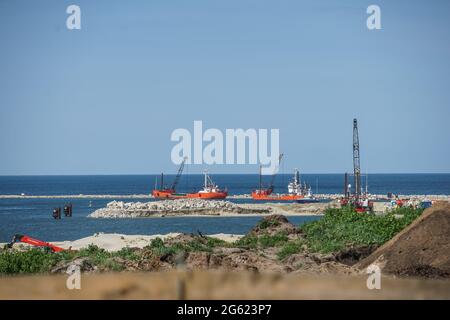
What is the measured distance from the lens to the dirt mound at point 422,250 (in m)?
19.2

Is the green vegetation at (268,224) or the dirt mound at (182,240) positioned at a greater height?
the green vegetation at (268,224)

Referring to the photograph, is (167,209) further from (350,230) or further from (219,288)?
(219,288)

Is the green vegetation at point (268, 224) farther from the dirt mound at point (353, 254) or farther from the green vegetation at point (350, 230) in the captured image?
the dirt mound at point (353, 254)

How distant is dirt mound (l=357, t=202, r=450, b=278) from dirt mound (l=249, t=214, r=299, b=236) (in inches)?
410

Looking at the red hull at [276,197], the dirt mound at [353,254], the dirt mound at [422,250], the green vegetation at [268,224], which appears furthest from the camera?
the red hull at [276,197]

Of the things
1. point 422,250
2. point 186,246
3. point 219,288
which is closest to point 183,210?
point 186,246

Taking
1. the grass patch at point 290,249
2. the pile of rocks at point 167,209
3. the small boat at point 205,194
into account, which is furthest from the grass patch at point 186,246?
the small boat at point 205,194

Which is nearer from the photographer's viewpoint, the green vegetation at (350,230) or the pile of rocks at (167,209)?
the green vegetation at (350,230)

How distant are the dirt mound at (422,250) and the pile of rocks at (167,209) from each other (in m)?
64.2

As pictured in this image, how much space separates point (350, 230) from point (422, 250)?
7.76m

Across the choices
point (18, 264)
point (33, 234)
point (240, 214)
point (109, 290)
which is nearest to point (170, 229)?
point (33, 234)

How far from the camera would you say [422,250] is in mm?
20406

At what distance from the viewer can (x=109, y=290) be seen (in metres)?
5.24
